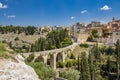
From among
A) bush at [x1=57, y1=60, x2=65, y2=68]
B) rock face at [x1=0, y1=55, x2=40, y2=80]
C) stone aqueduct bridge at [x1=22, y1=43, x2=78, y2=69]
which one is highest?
rock face at [x1=0, y1=55, x2=40, y2=80]

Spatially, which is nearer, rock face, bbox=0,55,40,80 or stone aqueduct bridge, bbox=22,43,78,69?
rock face, bbox=0,55,40,80

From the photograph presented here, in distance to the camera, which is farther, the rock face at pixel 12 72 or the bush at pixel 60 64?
the bush at pixel 60 64

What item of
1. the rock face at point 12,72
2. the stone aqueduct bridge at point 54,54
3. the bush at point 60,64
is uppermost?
the rock face at point 12,72

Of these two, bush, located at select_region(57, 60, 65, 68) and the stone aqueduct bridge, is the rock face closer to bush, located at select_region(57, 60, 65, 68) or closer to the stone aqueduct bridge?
the stone aqueduct bridge

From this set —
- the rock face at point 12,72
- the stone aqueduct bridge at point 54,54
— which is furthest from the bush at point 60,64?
the rock face at point 12,72

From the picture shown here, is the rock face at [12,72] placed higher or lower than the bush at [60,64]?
higher

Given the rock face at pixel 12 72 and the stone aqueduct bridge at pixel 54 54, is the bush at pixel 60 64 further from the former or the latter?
the rock face at pixel 12 72

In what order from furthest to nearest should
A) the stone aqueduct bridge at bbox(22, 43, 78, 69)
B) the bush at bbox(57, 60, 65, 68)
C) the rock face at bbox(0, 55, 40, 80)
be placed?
1. the bush at bbox(57, 60, 65, 68)
2. the stone aqueduct bridge at bbox(22, 43, 78, 69)
3. the rock face at bbox(0, 55, 40, 80)

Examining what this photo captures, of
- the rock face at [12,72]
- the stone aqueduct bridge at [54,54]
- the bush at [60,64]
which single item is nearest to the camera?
the rock face at [12,72]

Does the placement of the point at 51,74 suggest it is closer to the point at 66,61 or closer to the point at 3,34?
the point at 66,61

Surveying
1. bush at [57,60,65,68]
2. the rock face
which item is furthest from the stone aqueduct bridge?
the rock face

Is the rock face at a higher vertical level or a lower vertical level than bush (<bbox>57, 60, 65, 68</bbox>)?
higher

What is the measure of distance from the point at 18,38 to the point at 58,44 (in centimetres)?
2926

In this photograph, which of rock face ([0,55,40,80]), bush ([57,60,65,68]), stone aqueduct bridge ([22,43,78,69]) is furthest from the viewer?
bush ([57,60,65,68])
